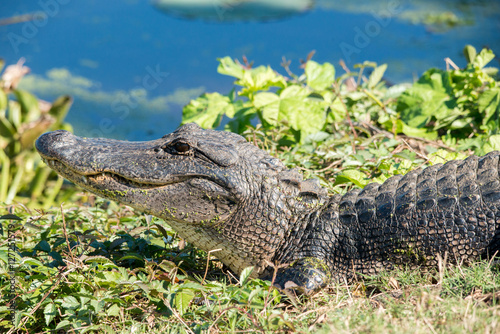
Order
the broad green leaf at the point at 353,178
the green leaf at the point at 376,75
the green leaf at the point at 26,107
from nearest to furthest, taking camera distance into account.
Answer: the broad green leaf at the point at 353,178
the green leaf at the point at 376,75
the green leaf at the point at 26,107

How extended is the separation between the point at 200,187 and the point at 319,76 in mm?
2480

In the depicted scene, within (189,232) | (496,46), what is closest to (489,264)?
(189,232)

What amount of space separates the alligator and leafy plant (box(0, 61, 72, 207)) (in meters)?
4.21

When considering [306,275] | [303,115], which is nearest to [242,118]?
[303,115]

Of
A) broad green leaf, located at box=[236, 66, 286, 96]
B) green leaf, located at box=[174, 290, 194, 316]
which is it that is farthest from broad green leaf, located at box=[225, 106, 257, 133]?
green leaf, located at box=[174, 290, 194, 316]

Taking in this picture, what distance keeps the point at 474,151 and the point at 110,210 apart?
3.17 meters

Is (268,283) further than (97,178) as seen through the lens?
No

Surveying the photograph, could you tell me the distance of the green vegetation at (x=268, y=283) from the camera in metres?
2.17

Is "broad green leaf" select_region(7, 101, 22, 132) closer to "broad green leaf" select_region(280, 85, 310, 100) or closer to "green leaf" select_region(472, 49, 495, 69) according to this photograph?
"broad green leaf" select_region(280, 85, 310, 100)

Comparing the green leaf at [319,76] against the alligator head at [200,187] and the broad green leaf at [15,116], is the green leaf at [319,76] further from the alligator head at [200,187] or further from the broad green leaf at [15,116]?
the broad green leaf at [15,116]

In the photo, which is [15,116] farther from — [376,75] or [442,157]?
[442,157]

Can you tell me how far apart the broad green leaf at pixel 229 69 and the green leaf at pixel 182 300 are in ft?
9.37

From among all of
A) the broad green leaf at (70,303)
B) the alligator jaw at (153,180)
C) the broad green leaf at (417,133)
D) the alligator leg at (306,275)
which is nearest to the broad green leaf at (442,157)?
the broad green leaf at (417,133)

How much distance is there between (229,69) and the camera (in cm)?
475
